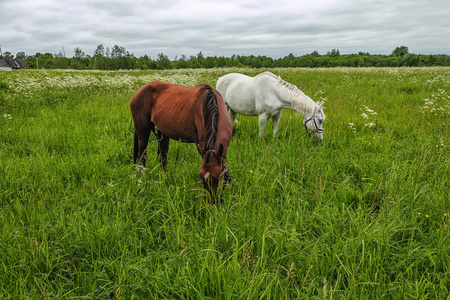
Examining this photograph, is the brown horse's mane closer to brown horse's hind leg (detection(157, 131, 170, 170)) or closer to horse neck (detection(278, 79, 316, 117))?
brown horse's hind leg (detection(157, 131, 170, 170))

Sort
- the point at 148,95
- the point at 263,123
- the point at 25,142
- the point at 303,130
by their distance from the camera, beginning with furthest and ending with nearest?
the point at 303,130 < the point at 263,123 < the point at 25,142 < the point at 148,95

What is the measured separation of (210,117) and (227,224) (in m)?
1.39

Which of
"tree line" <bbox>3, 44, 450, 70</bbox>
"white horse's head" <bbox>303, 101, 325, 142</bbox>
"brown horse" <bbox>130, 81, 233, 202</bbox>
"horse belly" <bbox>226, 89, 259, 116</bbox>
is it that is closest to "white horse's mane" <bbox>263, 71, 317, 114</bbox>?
"white horse's head" <bbox>303, 101, 325, 142</bbox>

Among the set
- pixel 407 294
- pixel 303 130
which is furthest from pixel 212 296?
pixel 303 130

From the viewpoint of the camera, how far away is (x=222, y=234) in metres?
2.56

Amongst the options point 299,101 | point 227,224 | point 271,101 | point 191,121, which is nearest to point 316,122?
point 299,101

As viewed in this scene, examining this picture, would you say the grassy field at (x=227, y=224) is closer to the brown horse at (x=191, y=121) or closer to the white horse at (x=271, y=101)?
the brown horse at (x=191, y=121)

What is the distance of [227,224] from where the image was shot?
8.61ft

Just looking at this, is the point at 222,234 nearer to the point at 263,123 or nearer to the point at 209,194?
the point at 209,194

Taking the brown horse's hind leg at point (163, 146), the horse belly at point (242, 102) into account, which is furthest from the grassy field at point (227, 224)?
the horse belly at point (242, 102)

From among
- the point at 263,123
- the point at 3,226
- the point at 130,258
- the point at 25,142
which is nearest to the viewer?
the point at 130,258

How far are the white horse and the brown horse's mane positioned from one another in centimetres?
281

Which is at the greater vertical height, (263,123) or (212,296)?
(263,123)

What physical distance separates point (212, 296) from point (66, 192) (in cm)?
273
